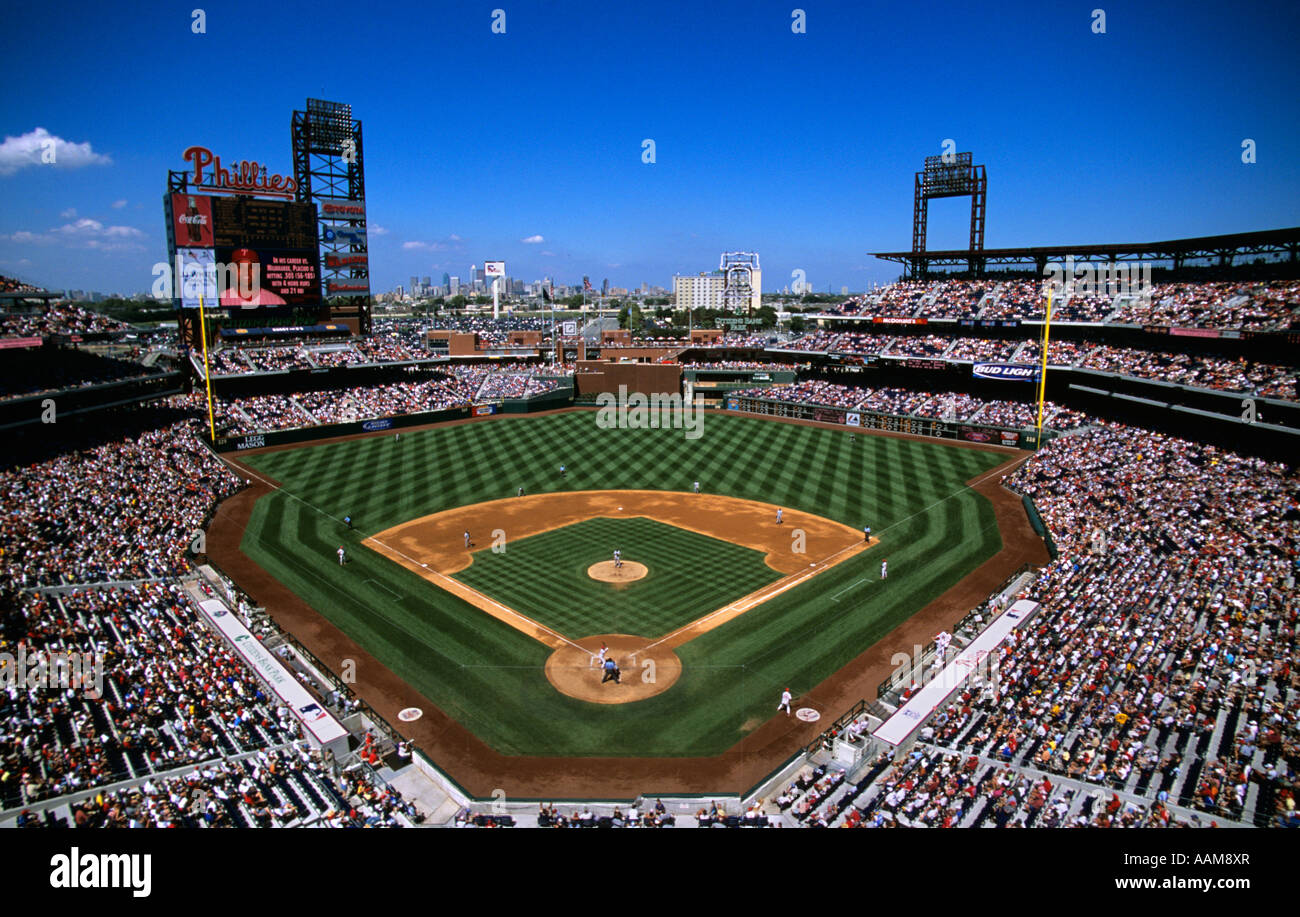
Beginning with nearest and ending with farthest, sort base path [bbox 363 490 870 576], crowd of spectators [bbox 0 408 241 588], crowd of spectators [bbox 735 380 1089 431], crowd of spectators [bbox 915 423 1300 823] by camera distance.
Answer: crowd of spectators [bbox 915 423 1300 823] < crowd of spectators [bbox 0 408 241 588] < base path [bbox 363 490 870 576] < crowd of spectators [bbox 735 380 1089 431]

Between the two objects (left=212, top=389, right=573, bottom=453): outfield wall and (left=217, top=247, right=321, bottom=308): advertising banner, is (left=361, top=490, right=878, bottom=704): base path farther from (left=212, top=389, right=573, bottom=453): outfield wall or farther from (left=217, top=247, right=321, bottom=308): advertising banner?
(left=217, top=247, right=321, bottom=308): advertising banner

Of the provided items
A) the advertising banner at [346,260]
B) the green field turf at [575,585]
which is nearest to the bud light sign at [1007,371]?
the green field turf at [575,585]

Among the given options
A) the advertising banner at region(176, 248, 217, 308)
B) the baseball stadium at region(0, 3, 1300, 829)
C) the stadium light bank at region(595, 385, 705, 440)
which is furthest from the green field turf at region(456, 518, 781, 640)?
the advertising banner at region(176, 248, 217, 308)

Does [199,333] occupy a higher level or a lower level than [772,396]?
higher

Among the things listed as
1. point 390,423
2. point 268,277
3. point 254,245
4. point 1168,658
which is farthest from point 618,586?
point 254,245
